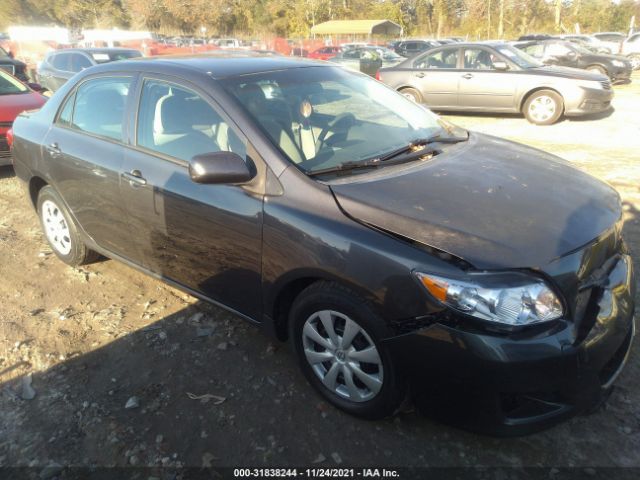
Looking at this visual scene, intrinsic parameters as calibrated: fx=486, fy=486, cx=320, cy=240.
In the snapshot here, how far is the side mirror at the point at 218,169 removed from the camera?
98.4 inches

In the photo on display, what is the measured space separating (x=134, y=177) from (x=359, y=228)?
5.50ft

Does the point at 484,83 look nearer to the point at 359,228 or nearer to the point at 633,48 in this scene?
the point at 359,228

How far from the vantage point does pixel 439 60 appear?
35.3 ft

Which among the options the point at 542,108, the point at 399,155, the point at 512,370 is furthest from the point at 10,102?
the point at 542,108

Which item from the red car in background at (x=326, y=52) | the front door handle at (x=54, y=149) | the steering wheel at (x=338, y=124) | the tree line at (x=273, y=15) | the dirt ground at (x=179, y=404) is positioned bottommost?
the dirt ground at (x=179, y=404)

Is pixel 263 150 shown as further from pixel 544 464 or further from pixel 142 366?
pixel 544 464

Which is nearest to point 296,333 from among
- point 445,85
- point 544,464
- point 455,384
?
point 455,384

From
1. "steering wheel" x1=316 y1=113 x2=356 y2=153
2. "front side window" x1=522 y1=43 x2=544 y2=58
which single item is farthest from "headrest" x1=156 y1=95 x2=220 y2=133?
"front side window" x1=522 y1=43 x2=544 y2=58

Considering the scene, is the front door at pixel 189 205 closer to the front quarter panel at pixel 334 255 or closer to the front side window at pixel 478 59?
the front quarter panel at pixel 334 255

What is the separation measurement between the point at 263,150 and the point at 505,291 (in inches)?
55.1

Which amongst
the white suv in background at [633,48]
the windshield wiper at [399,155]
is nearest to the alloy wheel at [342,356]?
the windshield wiper at [399,155]

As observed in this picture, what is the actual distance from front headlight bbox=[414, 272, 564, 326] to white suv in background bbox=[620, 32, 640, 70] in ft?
78.8

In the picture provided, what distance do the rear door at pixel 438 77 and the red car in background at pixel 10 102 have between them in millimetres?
7415

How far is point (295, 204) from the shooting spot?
245 cm
